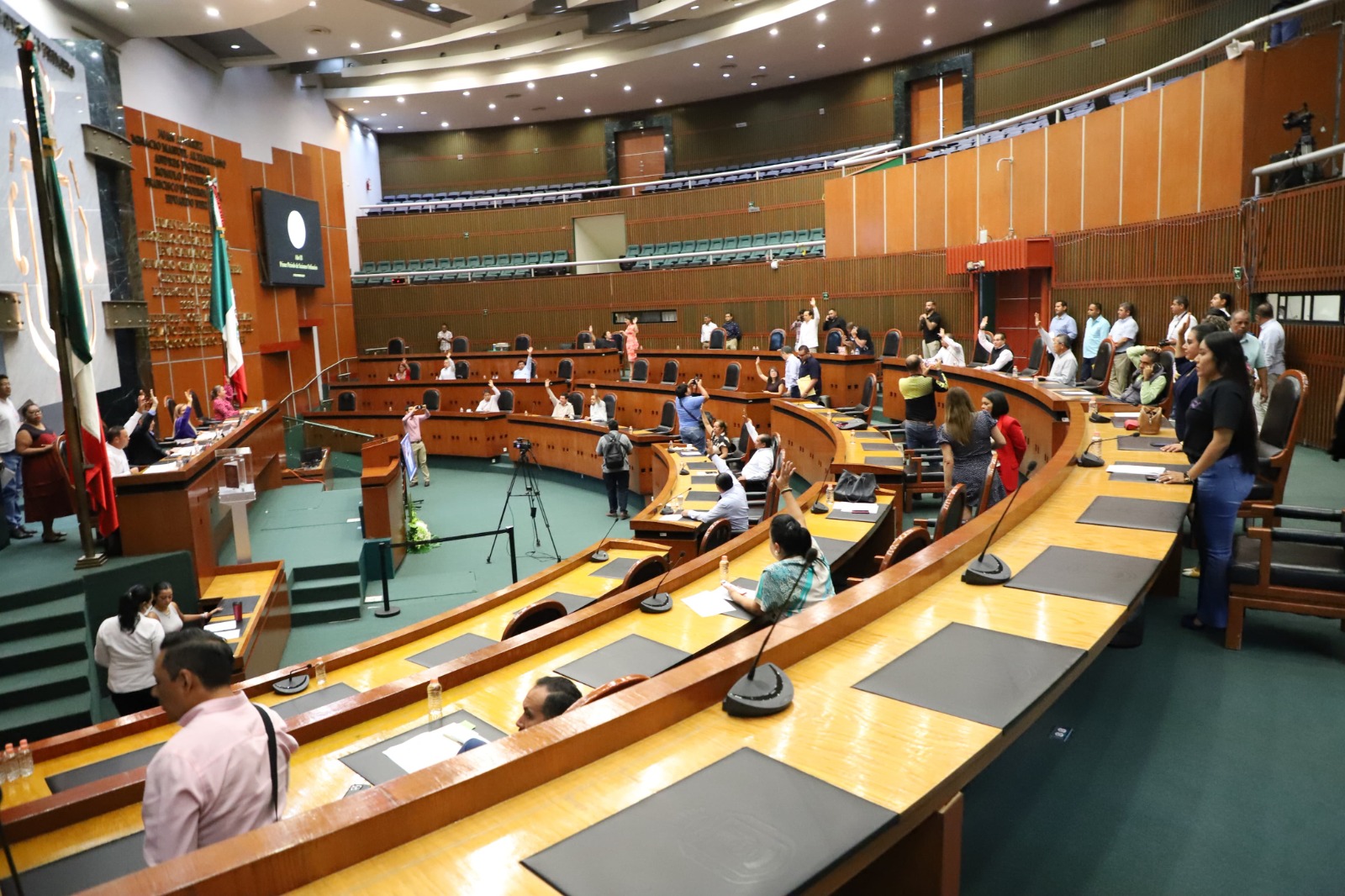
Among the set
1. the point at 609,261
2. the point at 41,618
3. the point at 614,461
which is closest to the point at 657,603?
the point at 41,618

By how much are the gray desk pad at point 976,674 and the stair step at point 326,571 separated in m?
7.01

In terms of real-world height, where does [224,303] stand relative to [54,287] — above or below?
above

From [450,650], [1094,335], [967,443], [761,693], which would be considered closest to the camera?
[761,693]

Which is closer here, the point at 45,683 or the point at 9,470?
the point at 45,683

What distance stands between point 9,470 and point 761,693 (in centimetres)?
801

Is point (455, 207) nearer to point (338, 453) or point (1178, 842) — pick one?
point (338, 453)

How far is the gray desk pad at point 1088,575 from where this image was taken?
2818 millimetres

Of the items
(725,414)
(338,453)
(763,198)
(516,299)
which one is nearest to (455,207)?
(516,299)

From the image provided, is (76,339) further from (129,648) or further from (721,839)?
(721,839)

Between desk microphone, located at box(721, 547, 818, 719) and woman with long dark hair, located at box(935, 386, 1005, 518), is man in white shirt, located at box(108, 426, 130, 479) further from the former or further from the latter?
desk microphone, located at box(721, 547, 818, 719)

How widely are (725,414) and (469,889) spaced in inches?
453

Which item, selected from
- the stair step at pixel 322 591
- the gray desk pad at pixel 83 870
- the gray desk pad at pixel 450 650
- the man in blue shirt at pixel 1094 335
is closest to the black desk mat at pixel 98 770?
the gray desk pad at pixel 83 870

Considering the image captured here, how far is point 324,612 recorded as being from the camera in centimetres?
797

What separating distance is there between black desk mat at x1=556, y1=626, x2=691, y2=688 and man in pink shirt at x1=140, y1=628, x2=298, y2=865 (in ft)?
4.02
